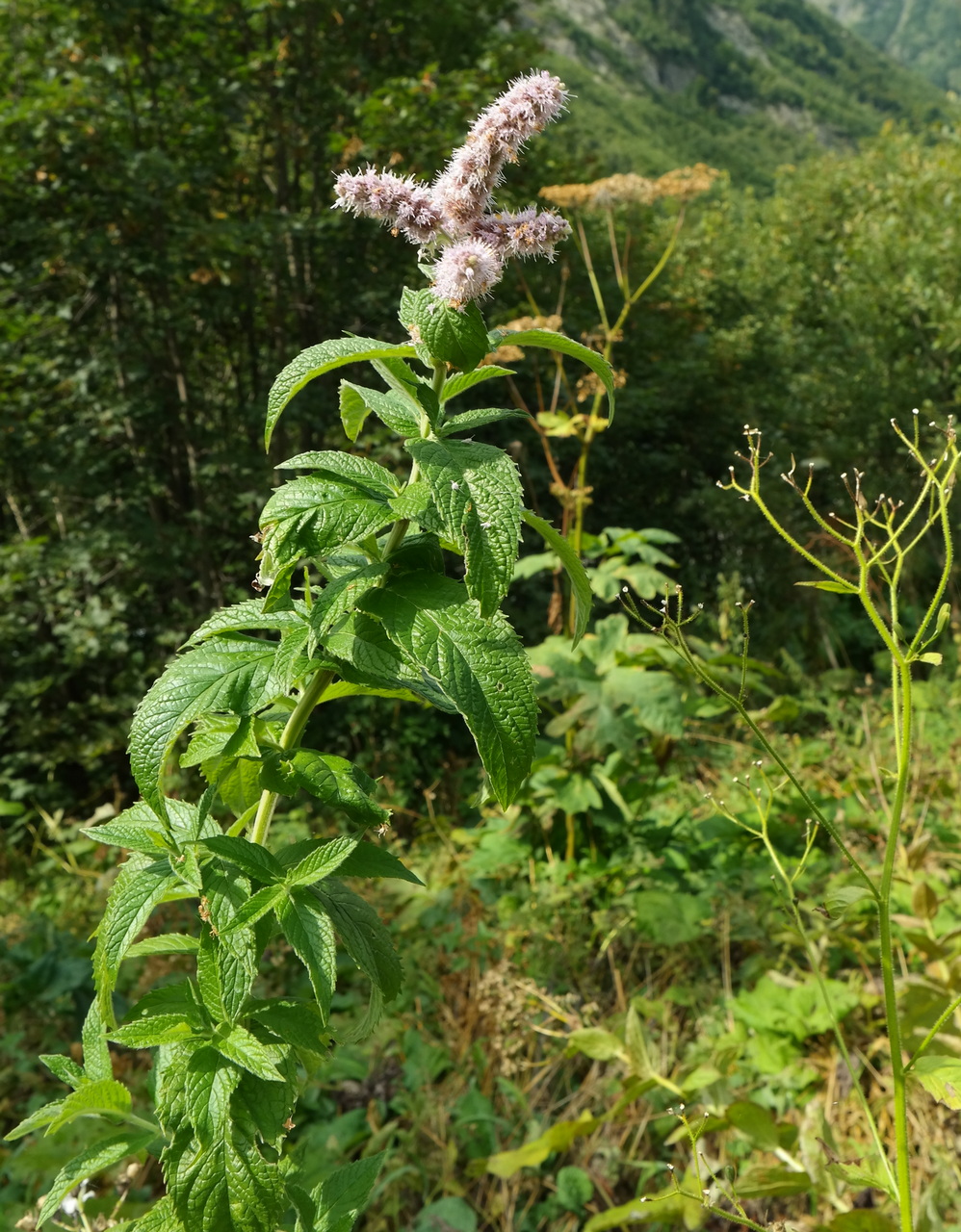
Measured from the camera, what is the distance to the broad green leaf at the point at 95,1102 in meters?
0.85

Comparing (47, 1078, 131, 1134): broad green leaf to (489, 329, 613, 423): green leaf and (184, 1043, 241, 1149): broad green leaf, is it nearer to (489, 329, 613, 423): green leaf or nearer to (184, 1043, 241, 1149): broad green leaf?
(184, 1043, 241, 1149): broad green leaf

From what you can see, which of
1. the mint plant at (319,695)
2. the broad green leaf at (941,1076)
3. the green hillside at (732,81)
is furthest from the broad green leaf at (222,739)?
the green hillside at (732,81)

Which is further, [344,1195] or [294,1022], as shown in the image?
[344,1195]

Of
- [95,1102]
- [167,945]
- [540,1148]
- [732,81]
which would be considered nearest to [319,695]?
[167,945]

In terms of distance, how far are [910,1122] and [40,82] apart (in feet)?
17.0

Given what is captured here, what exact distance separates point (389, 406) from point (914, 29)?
7059 inches

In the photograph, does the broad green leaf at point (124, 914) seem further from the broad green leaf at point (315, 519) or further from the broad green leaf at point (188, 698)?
the broad green leaf at point (315, 519)

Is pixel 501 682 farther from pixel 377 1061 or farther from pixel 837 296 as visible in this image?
pixel 837 296

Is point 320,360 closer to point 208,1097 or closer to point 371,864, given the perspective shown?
point 371,864

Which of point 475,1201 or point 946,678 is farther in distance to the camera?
point 946,678

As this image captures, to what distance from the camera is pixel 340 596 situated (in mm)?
775

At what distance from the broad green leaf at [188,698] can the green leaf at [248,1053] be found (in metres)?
0.21

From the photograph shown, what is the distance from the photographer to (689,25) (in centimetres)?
6328

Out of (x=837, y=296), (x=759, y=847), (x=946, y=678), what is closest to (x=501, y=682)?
(x=759, y=847)
